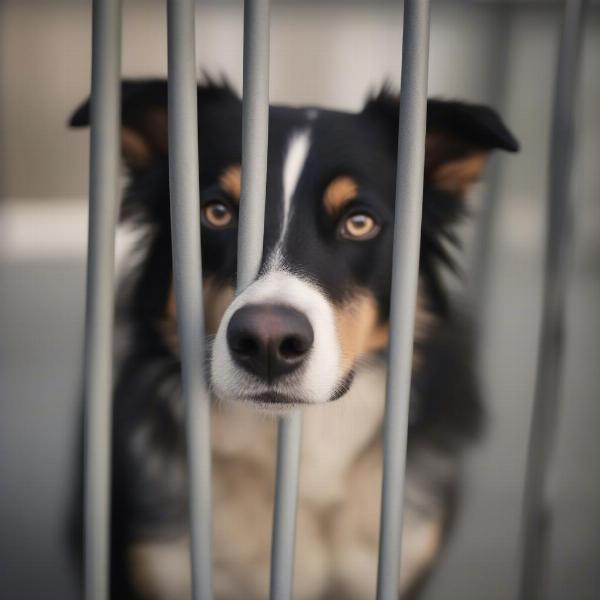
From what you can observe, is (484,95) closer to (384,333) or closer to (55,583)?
(384,333)

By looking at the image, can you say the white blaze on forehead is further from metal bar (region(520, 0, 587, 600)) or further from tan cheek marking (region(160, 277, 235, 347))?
metal bar (region(520, 0, 587, 600))

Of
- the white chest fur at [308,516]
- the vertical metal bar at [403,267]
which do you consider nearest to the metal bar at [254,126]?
the vertical metal bar at [403,267]

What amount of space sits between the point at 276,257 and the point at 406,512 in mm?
464

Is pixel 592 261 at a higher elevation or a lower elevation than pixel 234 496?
higher

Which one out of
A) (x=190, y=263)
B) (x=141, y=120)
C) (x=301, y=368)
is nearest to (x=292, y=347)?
(x=301, y=368)

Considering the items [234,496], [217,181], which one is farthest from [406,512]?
[217,181]

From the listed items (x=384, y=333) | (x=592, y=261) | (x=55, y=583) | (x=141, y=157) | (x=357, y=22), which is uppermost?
(x=357, y=22)

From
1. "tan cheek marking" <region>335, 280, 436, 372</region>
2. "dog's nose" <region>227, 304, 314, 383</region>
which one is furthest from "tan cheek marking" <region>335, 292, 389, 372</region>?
"dog's nose" <region>227, 304, 314, 383</region>

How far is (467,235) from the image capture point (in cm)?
83

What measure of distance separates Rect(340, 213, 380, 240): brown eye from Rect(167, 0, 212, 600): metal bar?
310 mm

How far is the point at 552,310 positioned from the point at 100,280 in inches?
23.3

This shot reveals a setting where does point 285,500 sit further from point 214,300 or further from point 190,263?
point 214,300

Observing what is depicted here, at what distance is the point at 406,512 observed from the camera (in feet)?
2.92

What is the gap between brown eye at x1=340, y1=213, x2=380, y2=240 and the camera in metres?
0.76
